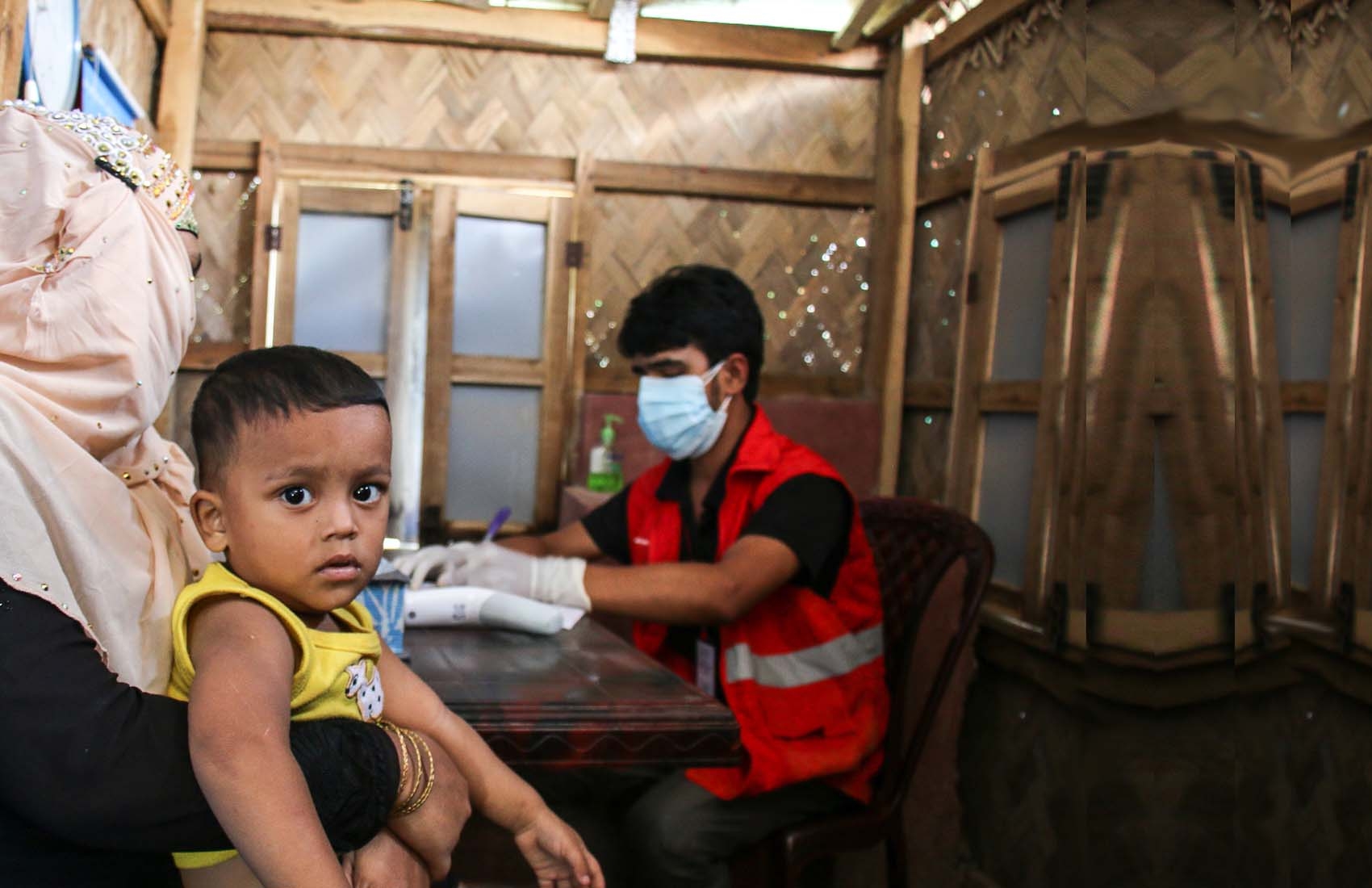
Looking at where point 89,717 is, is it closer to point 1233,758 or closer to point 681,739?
point 681,739

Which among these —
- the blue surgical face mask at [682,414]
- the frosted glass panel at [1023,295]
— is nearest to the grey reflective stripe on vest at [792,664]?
the blue surgical face mask at [682,414]

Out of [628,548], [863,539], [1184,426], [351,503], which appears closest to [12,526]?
Result: [351,503]

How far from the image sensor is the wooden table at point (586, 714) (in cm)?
146

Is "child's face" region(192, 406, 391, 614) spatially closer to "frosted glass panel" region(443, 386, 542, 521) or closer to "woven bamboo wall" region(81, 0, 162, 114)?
"woven bamboo wall" region(81, 0, 162, 114)

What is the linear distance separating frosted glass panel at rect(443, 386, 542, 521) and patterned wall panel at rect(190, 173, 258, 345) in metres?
0.84

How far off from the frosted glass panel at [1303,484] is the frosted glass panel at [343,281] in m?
3.91

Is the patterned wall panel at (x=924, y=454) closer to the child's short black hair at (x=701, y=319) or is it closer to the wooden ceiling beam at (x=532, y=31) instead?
the child's short black hair at (x=701, y=319)

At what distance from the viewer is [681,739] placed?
59.1 inches

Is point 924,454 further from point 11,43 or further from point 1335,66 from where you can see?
point 1335,66

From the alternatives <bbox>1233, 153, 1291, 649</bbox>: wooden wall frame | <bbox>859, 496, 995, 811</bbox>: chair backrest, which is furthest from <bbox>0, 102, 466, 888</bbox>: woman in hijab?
<bbox>859, 496, 995, 811</bbox>: chair backrest

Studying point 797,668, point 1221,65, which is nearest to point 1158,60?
point 1221,65

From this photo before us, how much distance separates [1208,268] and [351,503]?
81 centimetres

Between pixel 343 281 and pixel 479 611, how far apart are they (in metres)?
2.49

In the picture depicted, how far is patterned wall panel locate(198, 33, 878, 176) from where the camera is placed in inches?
158
